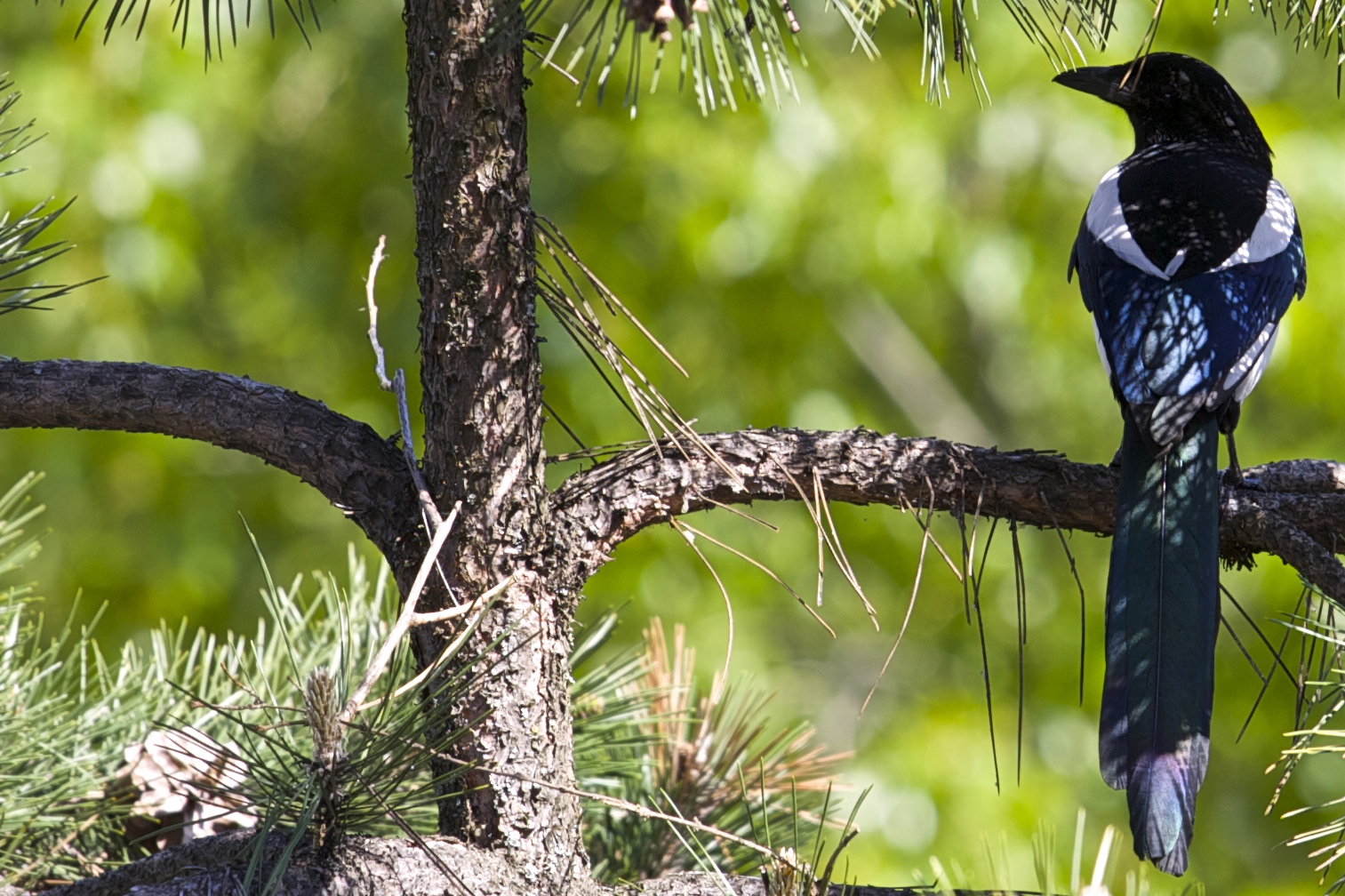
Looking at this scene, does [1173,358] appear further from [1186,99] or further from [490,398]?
[490,398]

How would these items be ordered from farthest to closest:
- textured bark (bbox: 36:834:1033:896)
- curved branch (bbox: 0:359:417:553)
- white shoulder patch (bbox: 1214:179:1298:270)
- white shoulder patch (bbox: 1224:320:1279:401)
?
white shoulder patch (bbox: 1214:179:1298:270) < white shoulder patch (bbox: 1224:320:1279:401) < curved branch (bbox: 0:359:417:553) < textured bark (bbox: 36:834:1033:896)

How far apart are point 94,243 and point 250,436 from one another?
2649 millimetres

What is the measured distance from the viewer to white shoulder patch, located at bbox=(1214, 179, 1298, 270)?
4.35 ft

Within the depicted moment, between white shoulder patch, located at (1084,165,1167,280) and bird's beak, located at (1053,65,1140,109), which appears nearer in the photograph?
white shoulder patch, located at (1084,165,1167,280)

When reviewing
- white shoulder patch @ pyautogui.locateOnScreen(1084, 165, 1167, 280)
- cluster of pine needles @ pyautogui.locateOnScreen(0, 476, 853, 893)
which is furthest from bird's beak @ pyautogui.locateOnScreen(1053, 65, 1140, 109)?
cluster of pine needles @ pyautogui.locateOnScreen(0, 476, 853, 893)

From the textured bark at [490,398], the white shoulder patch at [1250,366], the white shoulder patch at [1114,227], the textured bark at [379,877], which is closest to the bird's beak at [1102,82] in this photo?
the white shoulder patch at [1114,227]

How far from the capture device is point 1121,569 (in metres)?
0.97

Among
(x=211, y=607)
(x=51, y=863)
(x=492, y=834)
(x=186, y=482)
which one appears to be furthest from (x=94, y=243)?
(x=492, y=834)

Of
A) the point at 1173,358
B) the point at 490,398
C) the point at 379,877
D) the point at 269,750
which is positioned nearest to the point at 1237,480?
the point at 1173,358


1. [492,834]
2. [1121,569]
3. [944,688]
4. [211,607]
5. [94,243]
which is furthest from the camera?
[944,688]

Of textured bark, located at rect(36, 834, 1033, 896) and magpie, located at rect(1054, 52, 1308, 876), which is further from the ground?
magpie, located at rect(1054, 52, 1308, 876)

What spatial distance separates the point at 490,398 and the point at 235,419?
0.68ft

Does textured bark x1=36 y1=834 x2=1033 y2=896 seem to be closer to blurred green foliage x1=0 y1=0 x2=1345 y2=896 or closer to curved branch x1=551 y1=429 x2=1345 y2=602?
curved branch x1=551 y1=429 x2=1345 y2=602

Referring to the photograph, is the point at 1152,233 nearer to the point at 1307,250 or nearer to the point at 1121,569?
the point at 1121,569
